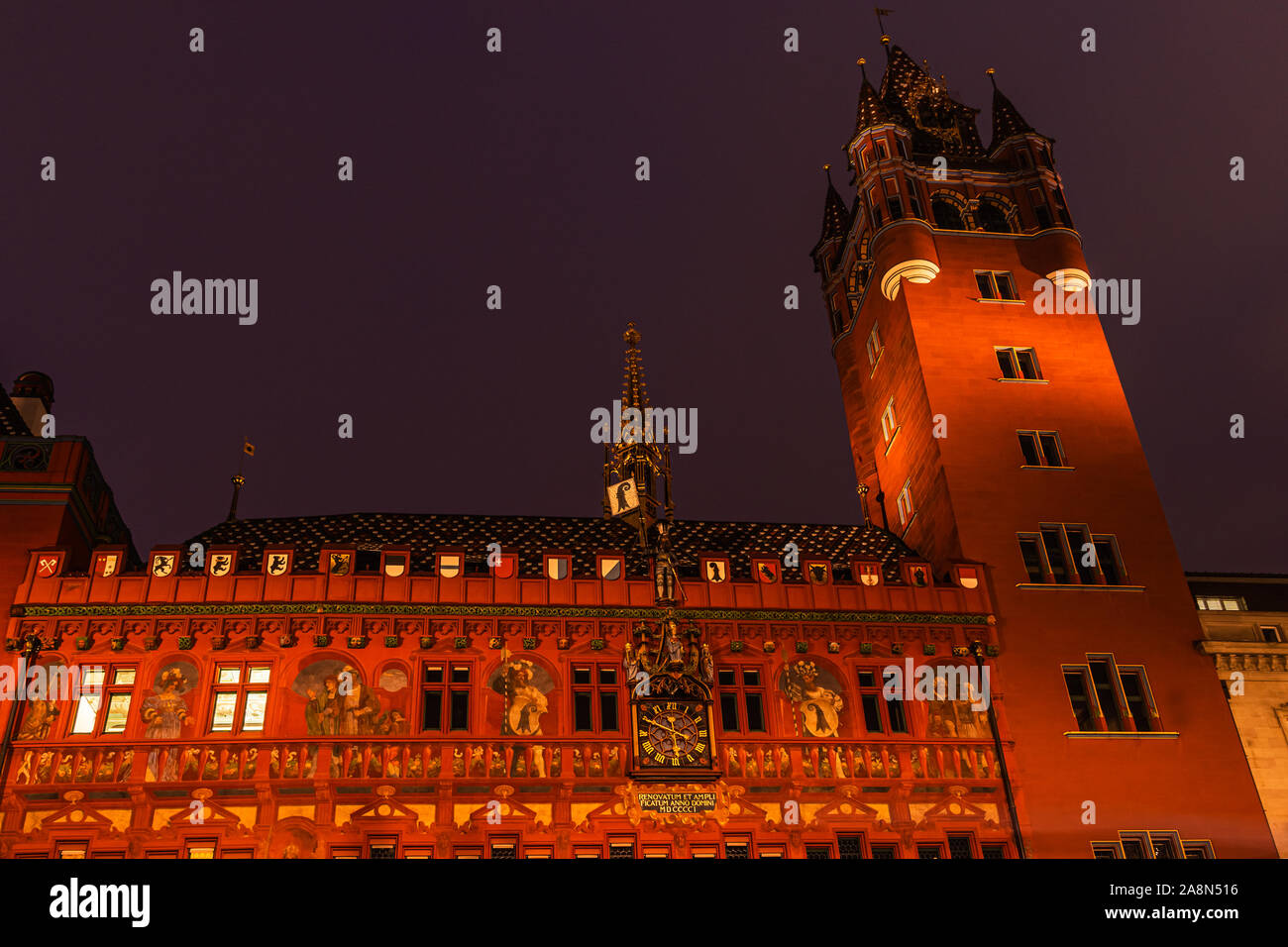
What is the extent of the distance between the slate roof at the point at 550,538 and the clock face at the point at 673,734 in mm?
4643

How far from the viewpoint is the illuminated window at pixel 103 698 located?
27.8 metres

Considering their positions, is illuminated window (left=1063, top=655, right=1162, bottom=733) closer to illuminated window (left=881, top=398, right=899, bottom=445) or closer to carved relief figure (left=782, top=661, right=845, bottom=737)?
carved relief figure (left=782, top=661, right=845, bottom=737)

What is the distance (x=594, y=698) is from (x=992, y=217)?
24.5 metres

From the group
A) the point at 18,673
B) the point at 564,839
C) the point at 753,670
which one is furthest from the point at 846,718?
the point at 18,673

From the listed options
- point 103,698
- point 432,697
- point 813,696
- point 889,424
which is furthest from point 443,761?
point 889,424

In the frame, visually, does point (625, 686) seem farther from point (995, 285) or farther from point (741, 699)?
point (995, 285)

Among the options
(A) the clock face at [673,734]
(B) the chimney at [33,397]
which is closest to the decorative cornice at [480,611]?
(A) the clock face at [673,734]

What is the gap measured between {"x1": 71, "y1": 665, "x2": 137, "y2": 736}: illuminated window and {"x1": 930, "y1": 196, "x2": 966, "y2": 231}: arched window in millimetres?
30030

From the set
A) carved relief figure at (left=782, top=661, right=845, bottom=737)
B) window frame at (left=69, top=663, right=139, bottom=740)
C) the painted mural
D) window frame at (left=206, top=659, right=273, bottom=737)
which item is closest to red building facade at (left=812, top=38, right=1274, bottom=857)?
carved relief figure at (left=782, top=661, right=845, bottom=737)

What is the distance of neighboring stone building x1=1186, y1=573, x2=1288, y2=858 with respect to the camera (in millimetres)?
32281

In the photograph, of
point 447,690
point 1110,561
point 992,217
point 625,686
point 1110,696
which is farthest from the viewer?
point 992,217

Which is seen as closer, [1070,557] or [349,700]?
[349,700]

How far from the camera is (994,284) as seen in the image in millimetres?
40562
